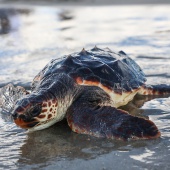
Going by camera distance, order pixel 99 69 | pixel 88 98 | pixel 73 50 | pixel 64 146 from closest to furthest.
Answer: pixel 64 146
pixel 88 98
pixel 99 69
pixel 73 50

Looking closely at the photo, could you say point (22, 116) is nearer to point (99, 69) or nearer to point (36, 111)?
point (36, 111)

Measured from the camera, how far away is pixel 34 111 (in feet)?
11.6

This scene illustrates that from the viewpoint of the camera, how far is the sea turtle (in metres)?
3.44

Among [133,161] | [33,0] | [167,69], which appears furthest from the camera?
[33,0]

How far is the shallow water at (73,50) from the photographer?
309 centimetres

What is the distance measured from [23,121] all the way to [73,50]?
487cm

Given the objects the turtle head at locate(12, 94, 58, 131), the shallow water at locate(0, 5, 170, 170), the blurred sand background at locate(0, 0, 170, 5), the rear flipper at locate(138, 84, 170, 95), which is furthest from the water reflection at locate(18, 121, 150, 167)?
the blurred sand background at locate(0, 0, 170, 5)

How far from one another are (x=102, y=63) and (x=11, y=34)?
711 centimetres

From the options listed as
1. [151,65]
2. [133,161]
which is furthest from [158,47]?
[133,161]

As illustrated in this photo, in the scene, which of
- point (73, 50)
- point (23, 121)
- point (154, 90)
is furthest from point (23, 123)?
point (73, 50)

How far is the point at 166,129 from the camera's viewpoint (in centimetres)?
368

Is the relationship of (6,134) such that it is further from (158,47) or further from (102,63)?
(158,47)

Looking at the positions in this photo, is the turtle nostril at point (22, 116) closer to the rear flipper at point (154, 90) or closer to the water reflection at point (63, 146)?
the water reflection at point (63, 146)

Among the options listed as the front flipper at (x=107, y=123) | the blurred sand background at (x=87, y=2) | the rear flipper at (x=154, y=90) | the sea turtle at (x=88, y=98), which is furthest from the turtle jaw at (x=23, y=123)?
the blurred sand background at (x=87, y=2)
